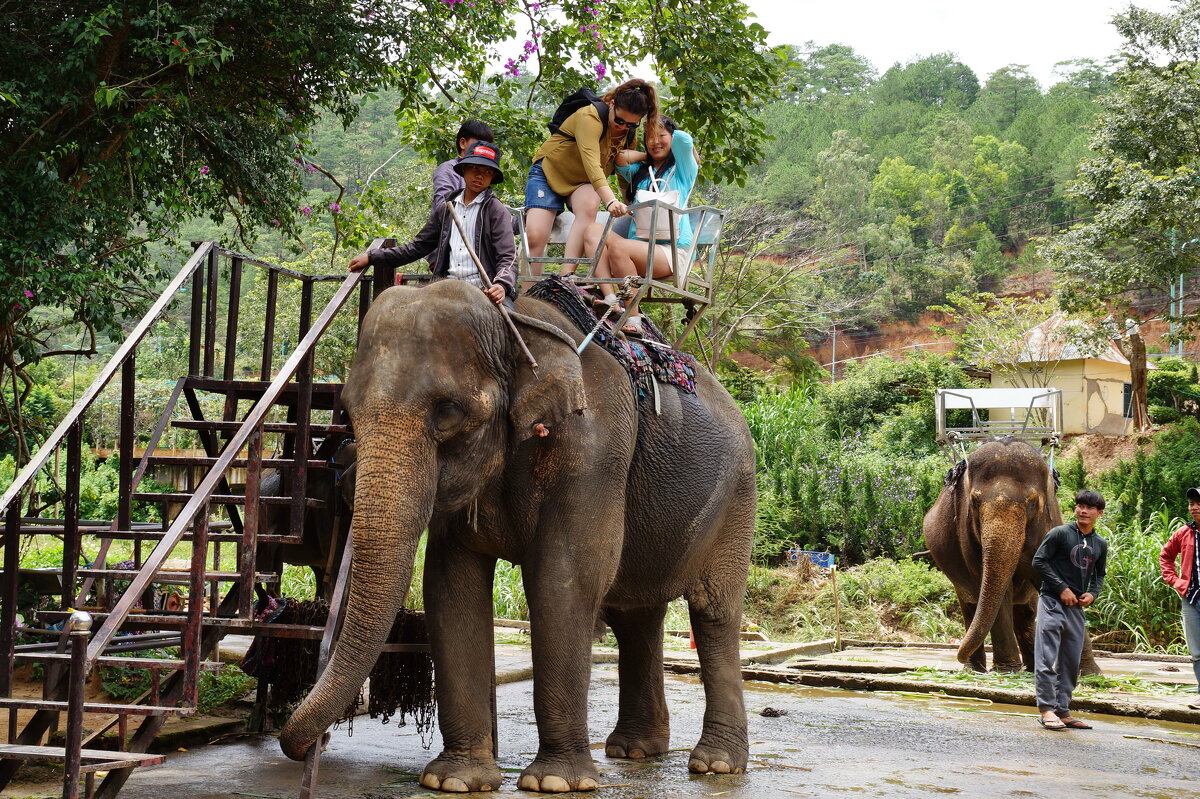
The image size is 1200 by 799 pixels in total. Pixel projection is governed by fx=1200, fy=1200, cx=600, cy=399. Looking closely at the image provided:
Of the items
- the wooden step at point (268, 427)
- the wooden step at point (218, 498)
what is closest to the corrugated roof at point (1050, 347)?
the wooden step at point (268, 427)

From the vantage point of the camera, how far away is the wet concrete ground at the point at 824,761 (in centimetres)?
571

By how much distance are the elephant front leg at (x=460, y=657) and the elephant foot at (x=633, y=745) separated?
1242 mm

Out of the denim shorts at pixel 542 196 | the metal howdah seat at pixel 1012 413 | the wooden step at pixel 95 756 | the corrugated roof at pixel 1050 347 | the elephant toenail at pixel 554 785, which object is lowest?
the elephant toenail at pixel 554 785

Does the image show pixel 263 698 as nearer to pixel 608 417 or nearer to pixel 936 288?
pixel 608 417

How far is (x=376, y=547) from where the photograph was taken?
4.71 meters

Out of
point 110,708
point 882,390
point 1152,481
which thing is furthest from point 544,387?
point 882,390

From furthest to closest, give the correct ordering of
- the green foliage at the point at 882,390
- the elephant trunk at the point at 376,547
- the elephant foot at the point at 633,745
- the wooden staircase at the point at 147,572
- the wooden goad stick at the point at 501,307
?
the green foliage at the point at 882,390, the elephant foot at the point at 633,745, the wooden goad stick at the point at 501,307, the elephant trunk at the point at 376,547, the wooden staircase at the point at 147,572

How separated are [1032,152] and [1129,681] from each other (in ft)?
230

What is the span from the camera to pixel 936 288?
62281mm

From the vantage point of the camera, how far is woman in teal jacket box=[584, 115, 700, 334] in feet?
21.6

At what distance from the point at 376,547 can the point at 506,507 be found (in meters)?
0.98

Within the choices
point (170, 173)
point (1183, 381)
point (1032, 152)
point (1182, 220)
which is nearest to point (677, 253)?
point (170, 173)

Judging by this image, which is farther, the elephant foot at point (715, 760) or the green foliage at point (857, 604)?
the green foliage at point (857, 604)

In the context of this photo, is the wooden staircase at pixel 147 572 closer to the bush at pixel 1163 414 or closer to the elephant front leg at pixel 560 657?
the elephant front leg at pixel 560 657
